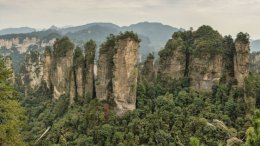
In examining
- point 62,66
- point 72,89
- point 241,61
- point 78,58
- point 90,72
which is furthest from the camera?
point 62,66

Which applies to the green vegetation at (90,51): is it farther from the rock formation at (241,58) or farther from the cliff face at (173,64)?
the rock formation at (241,58)

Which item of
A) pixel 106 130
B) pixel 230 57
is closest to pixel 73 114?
pixel 106 130

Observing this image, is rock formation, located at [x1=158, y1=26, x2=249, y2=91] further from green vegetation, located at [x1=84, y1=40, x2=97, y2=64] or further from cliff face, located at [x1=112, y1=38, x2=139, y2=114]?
green vegetation, located at [x1=84, y1=40, x2=97, y2=64]

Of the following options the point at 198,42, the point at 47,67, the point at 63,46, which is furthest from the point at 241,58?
the point at 47,67

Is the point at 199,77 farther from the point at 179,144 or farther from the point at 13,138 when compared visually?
the point at 13,138

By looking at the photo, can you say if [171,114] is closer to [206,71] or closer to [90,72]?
[206,71]

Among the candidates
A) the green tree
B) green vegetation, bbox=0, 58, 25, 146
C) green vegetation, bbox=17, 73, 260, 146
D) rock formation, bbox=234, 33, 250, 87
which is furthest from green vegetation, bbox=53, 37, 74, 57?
the green tree

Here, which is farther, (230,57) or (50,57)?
(50,57)
